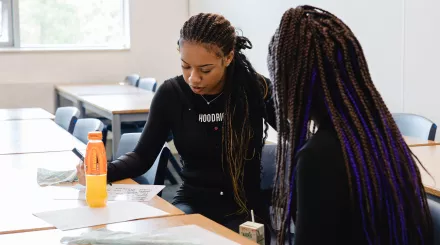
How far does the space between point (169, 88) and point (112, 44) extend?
469cm

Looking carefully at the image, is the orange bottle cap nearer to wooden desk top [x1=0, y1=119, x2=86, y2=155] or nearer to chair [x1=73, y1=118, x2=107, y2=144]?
wooden desk top [x1=0, y1=119, x2=86, y2=155]

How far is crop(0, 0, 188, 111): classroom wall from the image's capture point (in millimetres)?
6422

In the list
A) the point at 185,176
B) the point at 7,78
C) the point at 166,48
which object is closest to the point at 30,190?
the point at 185,176

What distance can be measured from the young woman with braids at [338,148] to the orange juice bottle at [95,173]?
2.66 feet

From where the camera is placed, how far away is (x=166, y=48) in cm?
704

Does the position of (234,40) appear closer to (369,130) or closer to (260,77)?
(260,77)

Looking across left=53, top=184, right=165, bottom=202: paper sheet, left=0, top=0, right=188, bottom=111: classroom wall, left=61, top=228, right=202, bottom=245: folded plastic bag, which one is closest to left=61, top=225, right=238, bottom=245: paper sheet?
left=61, top=228, right=202, bottom=245: folded plastic bag

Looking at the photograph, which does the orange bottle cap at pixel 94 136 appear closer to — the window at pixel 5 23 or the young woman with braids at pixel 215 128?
the young woman with braids at pixel 215 128

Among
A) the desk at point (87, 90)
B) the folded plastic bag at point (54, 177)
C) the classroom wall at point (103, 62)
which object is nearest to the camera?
the folded plastic bag at point (54, 177)

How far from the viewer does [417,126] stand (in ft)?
10.6

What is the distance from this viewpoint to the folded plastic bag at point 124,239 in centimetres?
151

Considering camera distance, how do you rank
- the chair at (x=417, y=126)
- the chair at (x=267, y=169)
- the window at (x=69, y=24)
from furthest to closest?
the window at (x=69, y=24), the chair at (x=417, y=126), the chair at (x=267, y=169)

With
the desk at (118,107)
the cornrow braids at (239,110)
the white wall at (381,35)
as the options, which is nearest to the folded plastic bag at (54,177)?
the cornrow braids at (239,110)

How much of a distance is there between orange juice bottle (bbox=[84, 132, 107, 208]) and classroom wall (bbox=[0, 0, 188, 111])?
4721 millimetres
